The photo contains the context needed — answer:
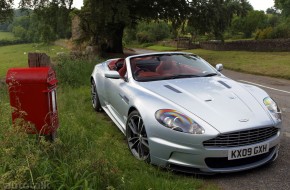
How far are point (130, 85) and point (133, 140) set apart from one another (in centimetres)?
90

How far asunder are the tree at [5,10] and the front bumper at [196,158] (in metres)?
17.9

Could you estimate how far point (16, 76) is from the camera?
3545 millimetres

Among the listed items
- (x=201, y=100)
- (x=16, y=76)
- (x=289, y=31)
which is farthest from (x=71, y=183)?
(x=289, y=31)

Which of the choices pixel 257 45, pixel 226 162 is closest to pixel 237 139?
pixel 226 162

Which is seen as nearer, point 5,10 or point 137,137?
point 137,137

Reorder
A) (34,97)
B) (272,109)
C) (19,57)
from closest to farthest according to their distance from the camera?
(34,97)
(272,109)
(19,57)

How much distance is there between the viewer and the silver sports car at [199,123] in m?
3.70

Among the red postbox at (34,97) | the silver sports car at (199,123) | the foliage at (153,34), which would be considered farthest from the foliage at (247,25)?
the red postbox at (34,97)

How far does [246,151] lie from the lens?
12.3ft

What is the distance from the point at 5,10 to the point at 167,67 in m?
16.7

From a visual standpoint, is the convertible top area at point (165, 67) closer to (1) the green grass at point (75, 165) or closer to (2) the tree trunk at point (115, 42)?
(1) the green grass at point (75, 165)

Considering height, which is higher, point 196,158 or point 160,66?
point 160,66

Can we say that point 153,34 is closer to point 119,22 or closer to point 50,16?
point 119,22

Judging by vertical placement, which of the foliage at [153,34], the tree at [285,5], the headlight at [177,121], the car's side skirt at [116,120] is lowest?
the foliage at [153,34]
